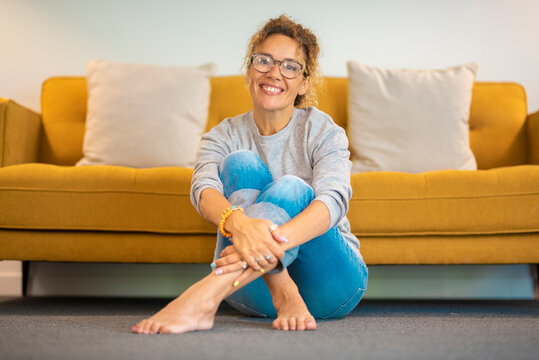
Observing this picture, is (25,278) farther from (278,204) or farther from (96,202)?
(278,204)

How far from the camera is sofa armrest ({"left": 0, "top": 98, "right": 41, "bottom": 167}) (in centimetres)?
206

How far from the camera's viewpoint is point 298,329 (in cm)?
124

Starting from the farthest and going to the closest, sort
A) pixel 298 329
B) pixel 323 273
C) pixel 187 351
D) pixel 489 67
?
1. pixel 489 67
2. pixel 323 273
3. pixel 298 329
4. pixel 187 351

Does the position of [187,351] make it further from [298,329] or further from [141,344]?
[298,329]

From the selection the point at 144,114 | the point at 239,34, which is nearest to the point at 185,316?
the point at 144,114

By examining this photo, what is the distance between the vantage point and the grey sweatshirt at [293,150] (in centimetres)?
137

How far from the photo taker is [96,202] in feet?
5.96

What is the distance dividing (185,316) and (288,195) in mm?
352

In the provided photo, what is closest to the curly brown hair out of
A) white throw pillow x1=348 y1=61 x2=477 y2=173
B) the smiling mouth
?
the smiling mouth

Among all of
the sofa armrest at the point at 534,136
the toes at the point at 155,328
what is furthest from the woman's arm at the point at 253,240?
the sofa armrest at the point at 534,136

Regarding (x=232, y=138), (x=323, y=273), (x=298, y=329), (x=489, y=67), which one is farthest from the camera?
(x=489, y=67)

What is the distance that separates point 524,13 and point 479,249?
1.57 meters

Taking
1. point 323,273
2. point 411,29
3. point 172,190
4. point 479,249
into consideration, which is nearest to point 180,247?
point 172,190

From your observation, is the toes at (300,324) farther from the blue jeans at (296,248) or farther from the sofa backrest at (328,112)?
the sofa backrest at (328,112)
